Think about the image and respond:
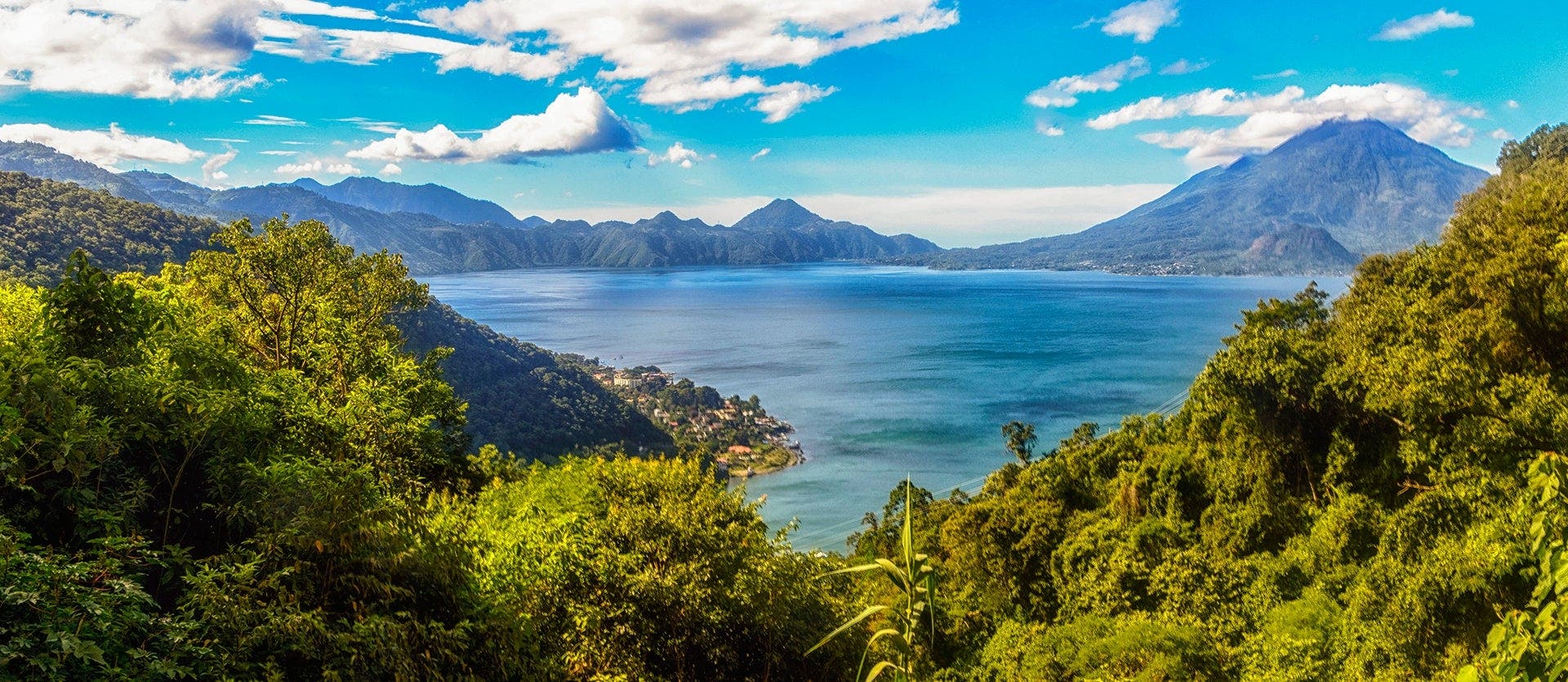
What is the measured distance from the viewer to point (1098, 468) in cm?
2269

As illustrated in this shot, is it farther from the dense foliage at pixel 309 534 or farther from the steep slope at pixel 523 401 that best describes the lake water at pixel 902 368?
the dense foliage at pixel 309 534

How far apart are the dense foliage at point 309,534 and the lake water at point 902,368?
41399 mm

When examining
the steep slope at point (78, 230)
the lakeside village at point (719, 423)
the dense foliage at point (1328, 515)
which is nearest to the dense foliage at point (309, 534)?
the dense foliage at point (1328, 515)

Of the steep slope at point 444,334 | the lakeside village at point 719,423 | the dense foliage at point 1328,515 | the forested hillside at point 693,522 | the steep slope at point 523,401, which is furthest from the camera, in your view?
the lakeside village at point 719,423

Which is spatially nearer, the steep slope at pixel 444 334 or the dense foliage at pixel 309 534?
the dense foliage at pixel 309 534

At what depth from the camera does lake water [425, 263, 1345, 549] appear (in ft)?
221

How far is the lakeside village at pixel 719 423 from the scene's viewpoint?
69812 mm

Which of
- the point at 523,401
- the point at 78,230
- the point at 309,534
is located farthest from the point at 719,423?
the point at 309,534

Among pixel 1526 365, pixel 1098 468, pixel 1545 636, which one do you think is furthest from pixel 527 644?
pixel 1098 468

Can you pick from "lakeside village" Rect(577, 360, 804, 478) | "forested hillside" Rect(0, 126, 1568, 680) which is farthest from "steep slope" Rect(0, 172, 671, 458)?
"forested hillside" Rect(0, 126, 1568, 680)

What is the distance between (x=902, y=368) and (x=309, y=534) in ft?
355

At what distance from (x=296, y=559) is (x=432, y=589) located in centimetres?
112

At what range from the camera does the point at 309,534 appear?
21.0 ft

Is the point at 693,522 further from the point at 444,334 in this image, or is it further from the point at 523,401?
the point at 444,334
